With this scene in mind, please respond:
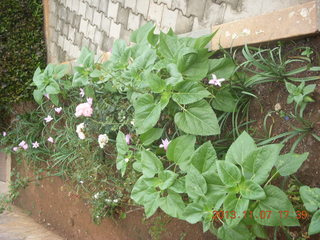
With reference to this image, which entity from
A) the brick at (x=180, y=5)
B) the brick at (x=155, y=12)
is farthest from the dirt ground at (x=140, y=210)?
the brick at (x=155, y=12)

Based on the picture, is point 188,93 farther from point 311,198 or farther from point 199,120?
point 311,198

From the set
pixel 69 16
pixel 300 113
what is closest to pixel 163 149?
pixel 300 113

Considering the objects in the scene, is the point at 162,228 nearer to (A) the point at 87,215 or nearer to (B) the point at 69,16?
(A) the point at 87,215

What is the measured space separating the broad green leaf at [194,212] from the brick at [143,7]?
165 centimetres

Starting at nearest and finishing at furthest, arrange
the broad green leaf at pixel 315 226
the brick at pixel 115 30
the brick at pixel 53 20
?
the broad green leaf at pixel 315 226 < the brick at pixel 115 30 < the brick at pixel 53 20

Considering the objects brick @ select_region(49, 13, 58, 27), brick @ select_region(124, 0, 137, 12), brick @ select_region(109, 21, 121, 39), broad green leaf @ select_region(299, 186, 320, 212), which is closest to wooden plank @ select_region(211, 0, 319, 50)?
broad green leaf @ select_region(299, 186, 320, 212)

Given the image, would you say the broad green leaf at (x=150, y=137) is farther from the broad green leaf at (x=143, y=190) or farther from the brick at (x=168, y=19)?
the brick at (x=168, y=19)

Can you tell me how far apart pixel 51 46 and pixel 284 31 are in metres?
2.74

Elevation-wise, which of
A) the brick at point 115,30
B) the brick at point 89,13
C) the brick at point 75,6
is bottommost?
Result: the brick at point 115,30

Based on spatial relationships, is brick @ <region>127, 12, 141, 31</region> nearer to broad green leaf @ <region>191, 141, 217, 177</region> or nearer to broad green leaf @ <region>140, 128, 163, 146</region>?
broad green leaf @ <region>140, 128, 163, 146</region>

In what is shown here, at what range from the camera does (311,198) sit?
1.43m

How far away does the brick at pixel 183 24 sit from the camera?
2385 mm

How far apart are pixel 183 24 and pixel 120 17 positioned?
79 cm

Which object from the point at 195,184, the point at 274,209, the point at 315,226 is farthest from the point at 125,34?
the point at 315,226
